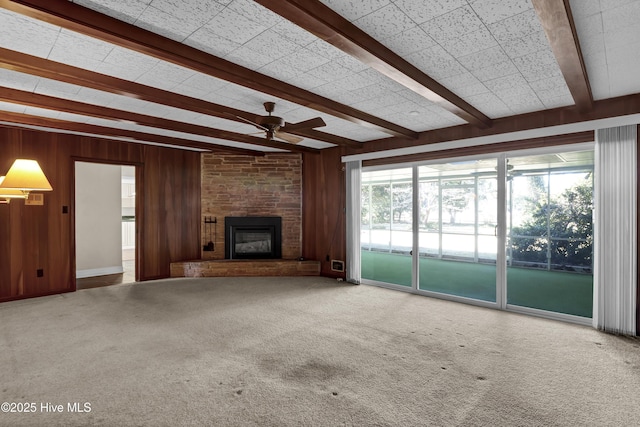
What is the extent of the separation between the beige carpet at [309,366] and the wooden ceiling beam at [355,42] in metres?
2.41

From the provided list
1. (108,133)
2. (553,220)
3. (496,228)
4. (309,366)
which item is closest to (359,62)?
(309,366)

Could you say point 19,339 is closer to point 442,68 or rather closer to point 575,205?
point 442,68

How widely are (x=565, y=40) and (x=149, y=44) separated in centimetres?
278

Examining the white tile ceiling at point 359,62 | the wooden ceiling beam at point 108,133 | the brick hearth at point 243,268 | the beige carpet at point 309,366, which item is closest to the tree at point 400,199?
the wooden ceiling beam at point 108,133

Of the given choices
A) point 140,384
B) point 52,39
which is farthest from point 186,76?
point 140,384

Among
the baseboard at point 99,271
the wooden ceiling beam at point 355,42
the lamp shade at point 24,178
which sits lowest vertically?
the baseboard at point 99,271

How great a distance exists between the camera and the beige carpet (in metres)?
2.09

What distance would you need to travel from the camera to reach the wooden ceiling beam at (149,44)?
1.86m

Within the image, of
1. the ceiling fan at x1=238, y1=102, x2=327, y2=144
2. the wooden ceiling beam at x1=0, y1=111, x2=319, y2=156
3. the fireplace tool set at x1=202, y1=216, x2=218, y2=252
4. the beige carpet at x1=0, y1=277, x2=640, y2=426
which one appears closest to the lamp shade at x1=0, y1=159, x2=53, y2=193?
the beige carpet at x1=0, y1=277, x2=640, y2=426

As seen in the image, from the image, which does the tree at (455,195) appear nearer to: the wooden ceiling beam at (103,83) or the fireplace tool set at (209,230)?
the fireplace tool set at (209,230)

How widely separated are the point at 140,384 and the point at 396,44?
3135 mm

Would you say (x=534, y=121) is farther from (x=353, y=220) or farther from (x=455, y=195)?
(x=455, y=195)

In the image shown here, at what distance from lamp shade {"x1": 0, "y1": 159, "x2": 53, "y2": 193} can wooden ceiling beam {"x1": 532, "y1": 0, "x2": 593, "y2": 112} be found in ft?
11.8

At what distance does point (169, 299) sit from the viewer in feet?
15.4
